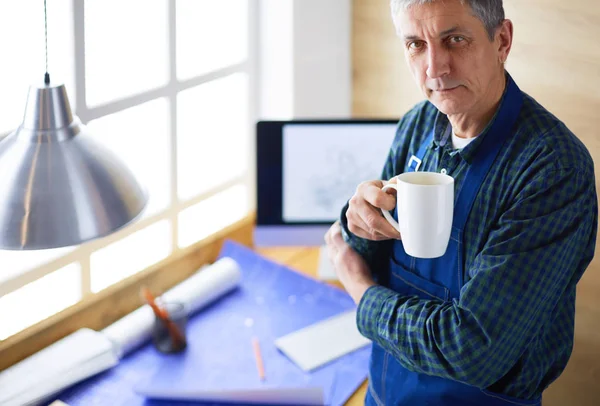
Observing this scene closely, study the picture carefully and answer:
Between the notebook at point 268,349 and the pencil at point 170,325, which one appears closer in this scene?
the notebook at point 268,349

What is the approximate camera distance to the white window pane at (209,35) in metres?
2.36

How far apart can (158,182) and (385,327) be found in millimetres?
1071

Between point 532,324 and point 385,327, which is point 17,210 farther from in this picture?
point 532,324

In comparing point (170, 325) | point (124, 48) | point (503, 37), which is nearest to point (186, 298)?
point (170, 325)

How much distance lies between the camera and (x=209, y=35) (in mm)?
2439

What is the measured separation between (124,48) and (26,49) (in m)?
0.31

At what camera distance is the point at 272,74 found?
2.51 meters

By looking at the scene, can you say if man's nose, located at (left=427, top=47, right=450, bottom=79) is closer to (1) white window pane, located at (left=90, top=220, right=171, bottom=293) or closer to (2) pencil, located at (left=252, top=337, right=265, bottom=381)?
(2) pencil, located at (left=252, top=337, right=265, bottom=381)

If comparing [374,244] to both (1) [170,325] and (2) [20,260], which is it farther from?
(2) [20,260]

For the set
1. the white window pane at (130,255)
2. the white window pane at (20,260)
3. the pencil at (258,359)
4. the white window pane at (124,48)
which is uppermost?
the white window pane at (124,48)

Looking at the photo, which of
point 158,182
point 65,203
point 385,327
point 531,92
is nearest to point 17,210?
point 65,203

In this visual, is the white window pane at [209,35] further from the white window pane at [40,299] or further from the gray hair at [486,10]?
the gray hair at [486,10]

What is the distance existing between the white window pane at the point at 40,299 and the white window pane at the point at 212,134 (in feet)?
1.43

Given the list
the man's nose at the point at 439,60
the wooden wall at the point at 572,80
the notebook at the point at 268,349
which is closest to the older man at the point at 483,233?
the man's nose at the point at 439,60
